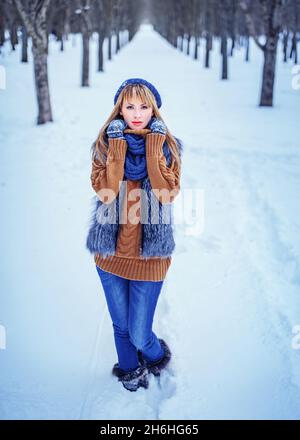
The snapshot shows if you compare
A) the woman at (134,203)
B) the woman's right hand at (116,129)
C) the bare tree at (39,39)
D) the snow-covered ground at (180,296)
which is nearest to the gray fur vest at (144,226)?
the woman at (134,203)

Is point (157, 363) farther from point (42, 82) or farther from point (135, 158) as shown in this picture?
point (42, 82)

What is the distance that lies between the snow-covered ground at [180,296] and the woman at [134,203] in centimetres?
57

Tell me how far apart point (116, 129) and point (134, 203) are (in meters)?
0.42

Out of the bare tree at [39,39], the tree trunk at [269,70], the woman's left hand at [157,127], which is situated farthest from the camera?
the tree trunk at [269,70]

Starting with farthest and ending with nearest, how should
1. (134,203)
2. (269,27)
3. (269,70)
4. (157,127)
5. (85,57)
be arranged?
(85,57)
(269,70)
(269,27)
(134,203)
(157,127)

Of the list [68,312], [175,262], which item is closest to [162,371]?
[68,312]

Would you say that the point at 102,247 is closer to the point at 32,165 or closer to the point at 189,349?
the point at 189,349

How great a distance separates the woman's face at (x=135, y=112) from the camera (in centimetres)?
200

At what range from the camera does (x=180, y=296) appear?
11.4ft

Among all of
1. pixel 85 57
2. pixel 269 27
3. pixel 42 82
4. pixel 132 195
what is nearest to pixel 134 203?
pixel 132 195

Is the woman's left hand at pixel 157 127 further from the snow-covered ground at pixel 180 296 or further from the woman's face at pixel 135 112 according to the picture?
the snow-covered ground at pixel 180 296

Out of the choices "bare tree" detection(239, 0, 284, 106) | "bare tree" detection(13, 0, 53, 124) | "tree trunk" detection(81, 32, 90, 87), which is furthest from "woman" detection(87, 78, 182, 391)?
"tree trunk" detection(81, 32, 90, 87)

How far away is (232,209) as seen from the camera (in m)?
4.97

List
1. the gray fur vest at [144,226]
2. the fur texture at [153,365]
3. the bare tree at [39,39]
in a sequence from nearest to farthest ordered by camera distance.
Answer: the gray fur vest at [144,226], the fur texture at [153,365], the bare tree at [39,39]
